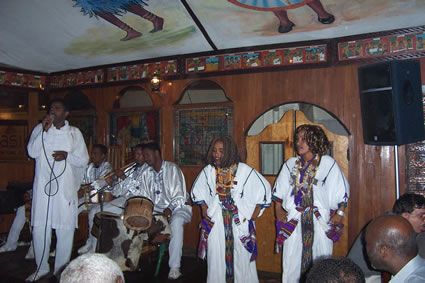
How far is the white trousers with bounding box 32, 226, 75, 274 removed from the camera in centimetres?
421

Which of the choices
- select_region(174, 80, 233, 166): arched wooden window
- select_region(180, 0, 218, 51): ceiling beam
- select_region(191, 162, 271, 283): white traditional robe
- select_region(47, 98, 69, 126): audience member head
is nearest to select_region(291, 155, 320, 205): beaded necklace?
select_region(191, 162, 271, 283): white traditional robe

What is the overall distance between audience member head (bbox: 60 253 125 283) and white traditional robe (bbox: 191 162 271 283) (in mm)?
2490

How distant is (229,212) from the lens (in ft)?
12.8

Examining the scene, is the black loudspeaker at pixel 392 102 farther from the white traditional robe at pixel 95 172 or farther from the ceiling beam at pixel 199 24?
the white traditional robe at pixel 95 172

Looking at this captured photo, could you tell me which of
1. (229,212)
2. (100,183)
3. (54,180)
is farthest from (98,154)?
(229,212)

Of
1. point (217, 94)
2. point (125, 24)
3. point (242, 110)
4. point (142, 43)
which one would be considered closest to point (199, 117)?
point (242, 110)

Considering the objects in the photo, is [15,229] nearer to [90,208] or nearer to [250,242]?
[90,208]

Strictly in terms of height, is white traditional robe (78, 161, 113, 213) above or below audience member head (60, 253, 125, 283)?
above

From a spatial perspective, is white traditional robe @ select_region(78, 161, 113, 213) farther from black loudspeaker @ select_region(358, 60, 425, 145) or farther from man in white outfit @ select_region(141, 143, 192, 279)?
black loudspeaker @ select_region(358, 60, 425, 145)

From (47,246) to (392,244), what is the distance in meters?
3.95

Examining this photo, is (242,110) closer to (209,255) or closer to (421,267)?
(209,255)

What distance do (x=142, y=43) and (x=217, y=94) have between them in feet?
10.9

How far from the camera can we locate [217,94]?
330 inches

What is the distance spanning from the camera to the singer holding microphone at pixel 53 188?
4.21 metres
